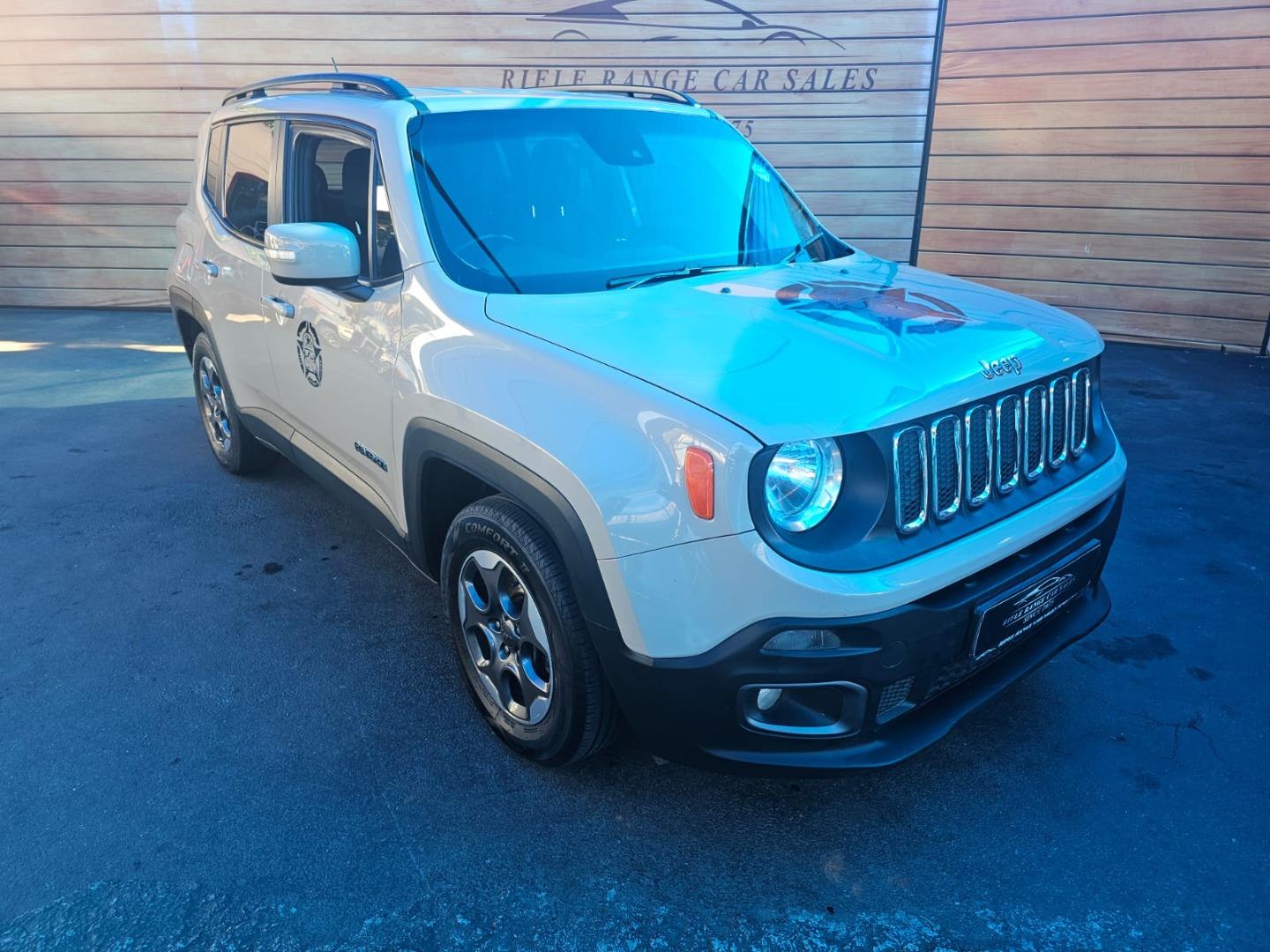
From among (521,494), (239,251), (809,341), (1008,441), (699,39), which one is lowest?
(521,494)

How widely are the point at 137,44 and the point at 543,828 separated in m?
8.95

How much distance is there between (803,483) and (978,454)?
538mm

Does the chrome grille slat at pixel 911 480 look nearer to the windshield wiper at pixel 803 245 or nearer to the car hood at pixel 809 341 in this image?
the car hood at pixel 809 341

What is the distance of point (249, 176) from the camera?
380 cm

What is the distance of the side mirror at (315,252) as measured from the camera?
2.65 m

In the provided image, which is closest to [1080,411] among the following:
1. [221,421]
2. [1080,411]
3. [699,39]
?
[1080,411]

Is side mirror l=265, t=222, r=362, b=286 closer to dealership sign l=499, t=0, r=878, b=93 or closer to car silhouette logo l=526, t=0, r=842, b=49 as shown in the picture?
dealership sign l=499, t=0, r=878, b=93

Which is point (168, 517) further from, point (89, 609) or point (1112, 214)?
point (1112, 214)

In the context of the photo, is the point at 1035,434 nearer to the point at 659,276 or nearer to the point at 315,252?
the point at 659,276

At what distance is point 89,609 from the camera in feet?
11.2

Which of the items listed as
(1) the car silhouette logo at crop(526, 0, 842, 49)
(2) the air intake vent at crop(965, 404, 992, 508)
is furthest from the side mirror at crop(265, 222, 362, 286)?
(1) the car silhouette logo at crop(526, 0, 842, 49)

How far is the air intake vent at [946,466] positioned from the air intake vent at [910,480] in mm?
40

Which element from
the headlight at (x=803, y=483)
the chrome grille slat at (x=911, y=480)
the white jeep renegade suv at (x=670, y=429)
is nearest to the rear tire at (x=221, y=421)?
the white jeep renegade suv at (x=670, y=429)

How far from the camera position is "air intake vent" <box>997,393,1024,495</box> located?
222 centimetres
